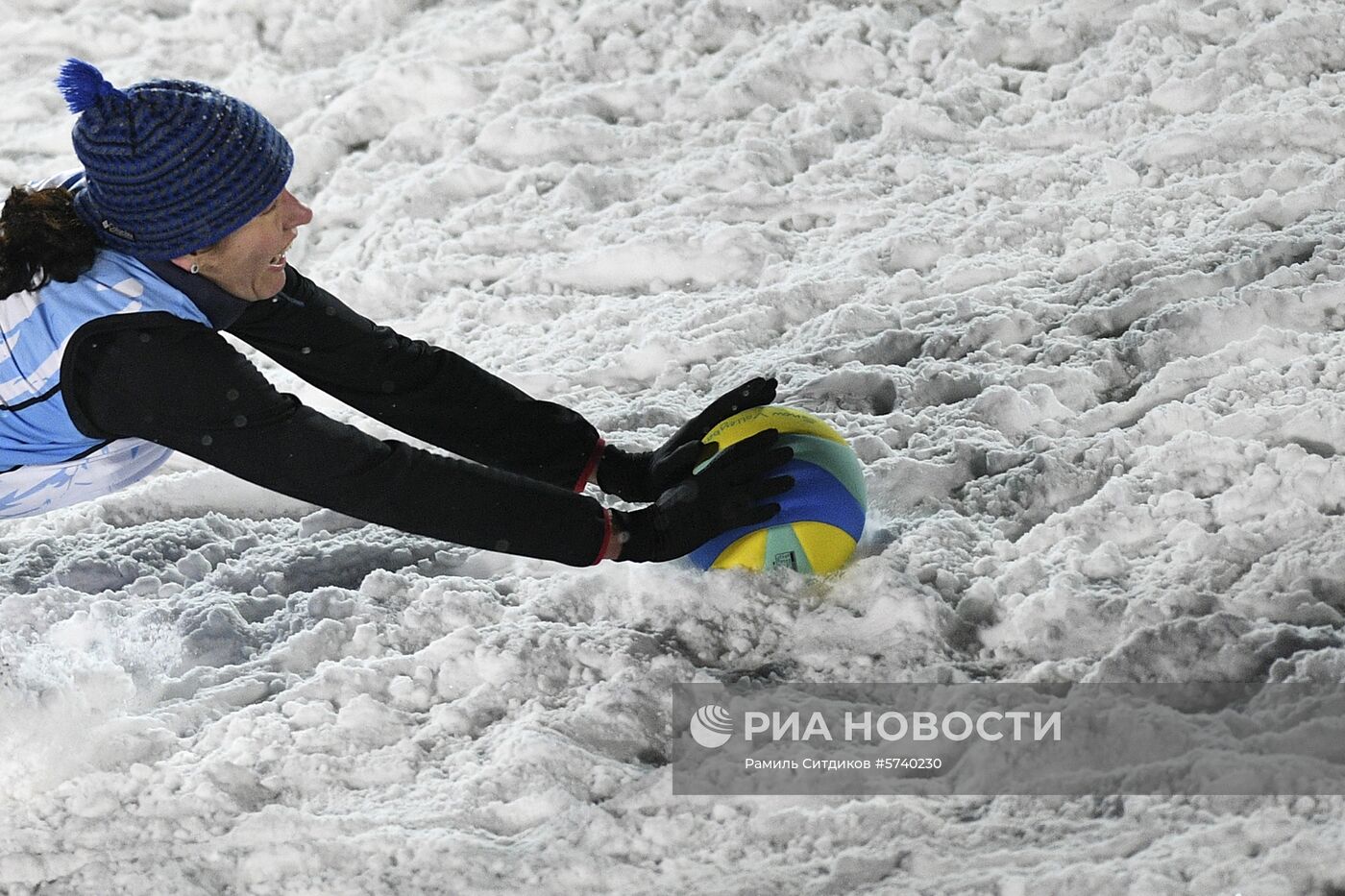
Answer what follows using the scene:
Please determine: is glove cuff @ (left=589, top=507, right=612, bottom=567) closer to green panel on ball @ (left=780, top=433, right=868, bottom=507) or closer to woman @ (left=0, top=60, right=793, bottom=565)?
woman @ (left=0, top=60, right=793, bottom=565)

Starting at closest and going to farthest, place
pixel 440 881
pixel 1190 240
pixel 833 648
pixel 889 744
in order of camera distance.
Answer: pixel 440 881
pixel 889 744
pixel 833 648
pixel 1190 240

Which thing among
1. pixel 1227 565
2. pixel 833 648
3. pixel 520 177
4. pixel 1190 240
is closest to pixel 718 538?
pixel 833 648

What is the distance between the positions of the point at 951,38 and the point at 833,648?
9.08 ft

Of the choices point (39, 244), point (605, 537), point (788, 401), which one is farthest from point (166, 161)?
point (788, 401)

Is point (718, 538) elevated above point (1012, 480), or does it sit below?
below

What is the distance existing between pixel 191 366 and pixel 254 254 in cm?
27

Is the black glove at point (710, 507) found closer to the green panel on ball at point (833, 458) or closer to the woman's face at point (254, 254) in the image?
the green panel on ball at point (833, 458)

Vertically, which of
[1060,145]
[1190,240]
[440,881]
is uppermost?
[1060,145]

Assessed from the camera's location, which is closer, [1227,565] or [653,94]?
[1227,565]

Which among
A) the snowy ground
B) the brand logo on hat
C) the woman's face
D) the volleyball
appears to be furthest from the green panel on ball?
the brand logo on hat

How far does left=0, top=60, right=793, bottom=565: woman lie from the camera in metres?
2.04

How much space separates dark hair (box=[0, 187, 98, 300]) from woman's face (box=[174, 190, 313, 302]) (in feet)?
0.50

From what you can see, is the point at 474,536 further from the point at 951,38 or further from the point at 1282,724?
the point at 951,38

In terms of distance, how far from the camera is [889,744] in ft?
7.31
